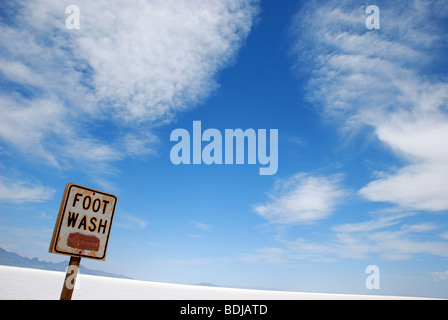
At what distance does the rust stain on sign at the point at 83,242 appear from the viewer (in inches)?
139

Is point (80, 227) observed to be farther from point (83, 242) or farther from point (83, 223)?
point (83, 242)

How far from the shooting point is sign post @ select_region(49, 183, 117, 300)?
3432 mm

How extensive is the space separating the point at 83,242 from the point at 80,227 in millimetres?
212

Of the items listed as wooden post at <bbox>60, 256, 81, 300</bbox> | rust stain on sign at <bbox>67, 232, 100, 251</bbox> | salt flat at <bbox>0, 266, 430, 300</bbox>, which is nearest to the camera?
wooden post at <bbox>60, 256, 81, 300</bbox>

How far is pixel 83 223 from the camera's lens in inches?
144

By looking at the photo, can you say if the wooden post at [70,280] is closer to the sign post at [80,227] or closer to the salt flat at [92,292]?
the sign post at [80,227]

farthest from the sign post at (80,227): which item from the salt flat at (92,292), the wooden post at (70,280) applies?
the salt flat at (92,292)

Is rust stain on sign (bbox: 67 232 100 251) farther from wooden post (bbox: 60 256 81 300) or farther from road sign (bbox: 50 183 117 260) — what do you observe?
wooden post (bbox: 60 256 81 300)

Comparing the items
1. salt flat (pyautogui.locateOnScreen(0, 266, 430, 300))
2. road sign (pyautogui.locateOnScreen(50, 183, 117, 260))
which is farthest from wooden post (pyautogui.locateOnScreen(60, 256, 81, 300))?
salt flat (pyautogui.locateOnScreen(0, 266, 430, 300))

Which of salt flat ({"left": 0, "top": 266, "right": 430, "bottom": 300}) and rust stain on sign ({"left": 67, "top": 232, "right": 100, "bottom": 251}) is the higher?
rust stain on sign ({"left": 67, "top": 232, "right": 100, "bottom": 251})
